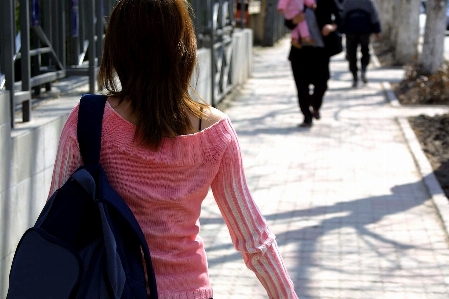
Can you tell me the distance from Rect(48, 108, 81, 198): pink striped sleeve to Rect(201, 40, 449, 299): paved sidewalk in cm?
326

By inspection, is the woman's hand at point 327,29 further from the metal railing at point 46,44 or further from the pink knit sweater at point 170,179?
the pink knit sweater at point 170,179

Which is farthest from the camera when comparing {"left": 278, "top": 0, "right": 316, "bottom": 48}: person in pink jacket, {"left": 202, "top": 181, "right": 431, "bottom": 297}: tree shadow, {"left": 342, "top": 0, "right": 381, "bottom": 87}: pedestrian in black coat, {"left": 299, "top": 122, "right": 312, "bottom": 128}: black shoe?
{"left": 342, "top": 0, "right": 381, "bottom": 87}: pedestrian in black coat

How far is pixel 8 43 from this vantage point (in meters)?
5.14

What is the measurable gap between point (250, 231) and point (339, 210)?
16.7 ft

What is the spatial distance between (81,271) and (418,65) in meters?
14.8

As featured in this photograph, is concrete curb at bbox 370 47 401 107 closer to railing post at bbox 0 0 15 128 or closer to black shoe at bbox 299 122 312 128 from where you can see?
black shoe at bbox 299 122 312 128

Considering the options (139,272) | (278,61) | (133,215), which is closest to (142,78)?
(133,215)

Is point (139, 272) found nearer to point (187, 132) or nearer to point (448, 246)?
point (187, 132)

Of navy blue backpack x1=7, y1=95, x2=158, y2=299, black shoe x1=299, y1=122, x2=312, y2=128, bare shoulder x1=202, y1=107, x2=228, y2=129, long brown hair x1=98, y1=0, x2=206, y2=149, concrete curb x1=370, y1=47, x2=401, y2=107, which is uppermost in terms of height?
long brown hair x1=98, y1=0, x2=206, y2=149

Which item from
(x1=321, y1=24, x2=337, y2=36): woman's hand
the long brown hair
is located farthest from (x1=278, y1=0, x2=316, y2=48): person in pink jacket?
the long brown hair

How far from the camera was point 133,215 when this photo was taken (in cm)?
213

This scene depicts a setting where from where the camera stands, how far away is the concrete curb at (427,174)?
23.9 feet

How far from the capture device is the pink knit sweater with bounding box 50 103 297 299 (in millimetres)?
2203

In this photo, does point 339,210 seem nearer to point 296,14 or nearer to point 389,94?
point 296,14
